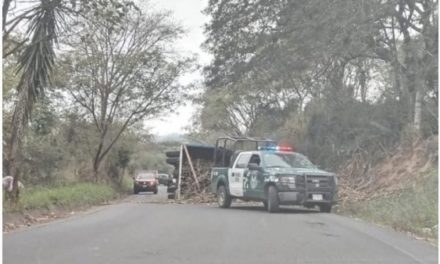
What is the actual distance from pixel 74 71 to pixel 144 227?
25420 mm

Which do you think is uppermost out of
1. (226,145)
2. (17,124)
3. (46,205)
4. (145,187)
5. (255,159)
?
(226,145)

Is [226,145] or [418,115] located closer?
[418,115]

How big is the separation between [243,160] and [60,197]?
6.94 meters

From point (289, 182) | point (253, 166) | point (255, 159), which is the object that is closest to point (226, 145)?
point (255, 159)

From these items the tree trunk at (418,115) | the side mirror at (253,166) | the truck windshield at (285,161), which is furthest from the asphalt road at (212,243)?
the tree trunk at (418,115)

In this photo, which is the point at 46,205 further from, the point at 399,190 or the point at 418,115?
the point at 418,115

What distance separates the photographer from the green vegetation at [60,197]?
18.7 metres

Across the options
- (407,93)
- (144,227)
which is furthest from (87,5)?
(407,93)

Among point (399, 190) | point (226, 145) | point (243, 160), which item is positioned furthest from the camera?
point (226, 145)

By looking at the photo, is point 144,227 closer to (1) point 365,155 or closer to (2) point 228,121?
(1) point 365,155

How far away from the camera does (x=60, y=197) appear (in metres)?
23.4

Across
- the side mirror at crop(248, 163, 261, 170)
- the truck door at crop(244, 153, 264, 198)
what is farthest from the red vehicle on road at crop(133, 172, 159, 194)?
the side mirror at crop(248, 163, 261, 170)

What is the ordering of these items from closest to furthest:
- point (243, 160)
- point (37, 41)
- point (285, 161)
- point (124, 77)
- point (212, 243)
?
point (212, 243)
point (37, 41)
point (285, 161)
point (243, 160)
point (124, 77)

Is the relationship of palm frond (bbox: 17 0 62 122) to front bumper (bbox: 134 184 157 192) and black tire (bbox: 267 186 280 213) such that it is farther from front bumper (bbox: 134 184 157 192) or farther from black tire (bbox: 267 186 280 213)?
front bumper (bbox: 134 184 157 192)
